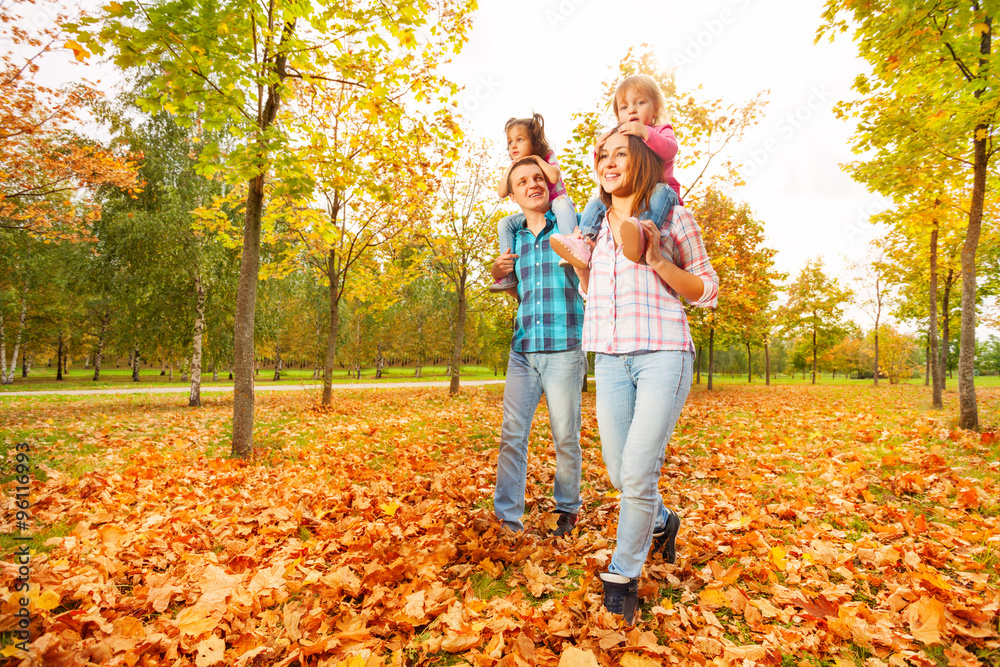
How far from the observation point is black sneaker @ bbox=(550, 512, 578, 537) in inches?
129

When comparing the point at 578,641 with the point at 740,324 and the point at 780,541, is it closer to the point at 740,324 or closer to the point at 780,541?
the point at 780,541

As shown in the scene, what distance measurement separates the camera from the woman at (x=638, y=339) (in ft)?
7.30

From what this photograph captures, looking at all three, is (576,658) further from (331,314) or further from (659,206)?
(331,314)

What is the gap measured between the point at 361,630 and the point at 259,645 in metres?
0.46

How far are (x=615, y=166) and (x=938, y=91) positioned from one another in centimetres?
715

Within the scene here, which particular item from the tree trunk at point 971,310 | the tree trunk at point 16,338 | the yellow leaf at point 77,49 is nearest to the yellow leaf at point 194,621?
the yellow leaf at point 77,49

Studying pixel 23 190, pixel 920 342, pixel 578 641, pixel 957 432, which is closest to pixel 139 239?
pixel 23 190

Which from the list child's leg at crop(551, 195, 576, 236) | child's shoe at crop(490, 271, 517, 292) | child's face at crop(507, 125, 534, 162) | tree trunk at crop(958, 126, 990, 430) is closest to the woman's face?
child's leg at crop(551, 195, 576, 236)

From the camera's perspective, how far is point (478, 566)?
2807 millimetres

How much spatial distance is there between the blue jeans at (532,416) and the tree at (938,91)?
6.22 meters

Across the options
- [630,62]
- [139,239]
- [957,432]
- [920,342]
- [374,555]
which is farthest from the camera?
[920,342]

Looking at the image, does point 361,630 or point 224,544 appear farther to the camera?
point 224,544

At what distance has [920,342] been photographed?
106 feet

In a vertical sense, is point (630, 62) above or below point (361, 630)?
above
